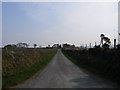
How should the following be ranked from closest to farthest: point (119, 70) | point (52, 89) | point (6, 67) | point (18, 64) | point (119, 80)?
point (52, 89), point (119, 80), point (119, 70), point (6, 67), point (18, 64)

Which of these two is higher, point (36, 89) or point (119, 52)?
point (119, 52)

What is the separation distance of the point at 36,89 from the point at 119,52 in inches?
420

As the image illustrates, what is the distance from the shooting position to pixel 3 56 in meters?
23.2

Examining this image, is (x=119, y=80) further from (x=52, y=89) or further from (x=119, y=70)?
(x=52, y=89)

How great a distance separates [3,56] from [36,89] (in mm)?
12555

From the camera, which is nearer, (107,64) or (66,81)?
(66,81)

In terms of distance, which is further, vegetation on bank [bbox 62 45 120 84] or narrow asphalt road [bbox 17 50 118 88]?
vegetation on bank [bbox 62 45 120 84]

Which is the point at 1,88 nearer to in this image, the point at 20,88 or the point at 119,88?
the point at 20,88

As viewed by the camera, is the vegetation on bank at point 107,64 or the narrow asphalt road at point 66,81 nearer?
the narrow asphalt road at point 66,81

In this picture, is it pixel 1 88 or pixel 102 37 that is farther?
pixel 102 37

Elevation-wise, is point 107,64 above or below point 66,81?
above

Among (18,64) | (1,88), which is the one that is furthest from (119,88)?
(18,64)

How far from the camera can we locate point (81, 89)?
11500mm

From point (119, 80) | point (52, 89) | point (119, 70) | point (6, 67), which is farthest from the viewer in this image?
point (6, 67)
